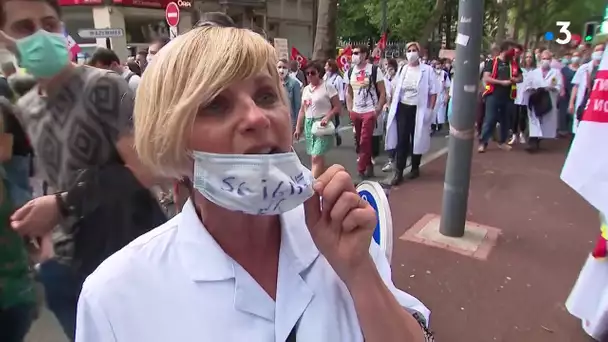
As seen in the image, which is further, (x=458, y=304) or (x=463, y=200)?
(x=463, y=200)

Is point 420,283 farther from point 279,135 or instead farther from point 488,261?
point 279,135

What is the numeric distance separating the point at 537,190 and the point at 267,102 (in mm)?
6157

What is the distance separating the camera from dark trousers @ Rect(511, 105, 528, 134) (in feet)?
31.4

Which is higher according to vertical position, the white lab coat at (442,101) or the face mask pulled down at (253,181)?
the face mask pulled down at (253,181)

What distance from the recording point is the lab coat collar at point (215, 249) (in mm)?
1138

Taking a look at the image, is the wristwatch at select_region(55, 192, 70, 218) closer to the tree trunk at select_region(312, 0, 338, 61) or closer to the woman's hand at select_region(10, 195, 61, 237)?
the woman's hand at select_region(10, 195, 61, 237)

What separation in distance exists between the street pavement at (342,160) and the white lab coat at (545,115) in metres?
1.68

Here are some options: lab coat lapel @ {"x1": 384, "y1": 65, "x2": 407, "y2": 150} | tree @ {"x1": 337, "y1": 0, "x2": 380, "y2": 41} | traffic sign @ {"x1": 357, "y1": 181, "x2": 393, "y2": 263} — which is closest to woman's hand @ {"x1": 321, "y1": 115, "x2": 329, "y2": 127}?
lab coat lapel @ {"x1": 384, "y1": 65, "x2": 407, "y2": 150}

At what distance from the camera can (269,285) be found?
3.98 feet

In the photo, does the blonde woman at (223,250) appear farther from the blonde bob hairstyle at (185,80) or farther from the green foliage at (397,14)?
the green foliage at (397,14)

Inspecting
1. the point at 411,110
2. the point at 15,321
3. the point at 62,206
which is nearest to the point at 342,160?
the point at 411,110

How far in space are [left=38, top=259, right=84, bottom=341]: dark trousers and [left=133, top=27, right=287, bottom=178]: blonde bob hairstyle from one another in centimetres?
115

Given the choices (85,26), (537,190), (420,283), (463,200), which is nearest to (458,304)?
(420,283)

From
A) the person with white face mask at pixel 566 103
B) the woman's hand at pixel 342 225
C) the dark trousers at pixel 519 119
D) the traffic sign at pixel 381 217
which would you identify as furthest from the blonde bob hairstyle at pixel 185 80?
the person with white face mask at pixel 566 103
